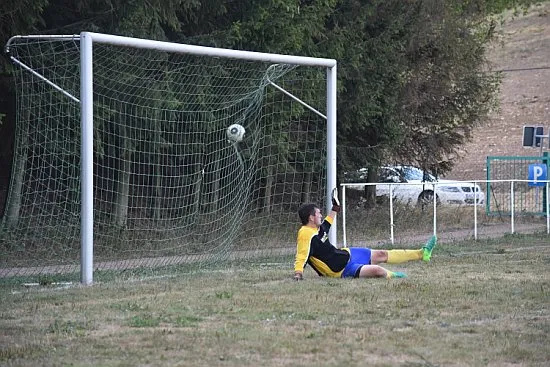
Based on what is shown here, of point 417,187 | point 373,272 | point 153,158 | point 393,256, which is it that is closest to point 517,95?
point 417,187

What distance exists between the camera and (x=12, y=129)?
827 inches

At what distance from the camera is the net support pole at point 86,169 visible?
538 inches

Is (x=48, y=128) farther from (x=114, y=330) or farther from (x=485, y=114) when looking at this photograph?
(x=485, y=114)

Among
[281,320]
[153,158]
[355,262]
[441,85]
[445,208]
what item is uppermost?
[441,85]

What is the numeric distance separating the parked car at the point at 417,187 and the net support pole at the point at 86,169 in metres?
8.19

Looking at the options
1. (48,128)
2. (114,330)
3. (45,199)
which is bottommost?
(114,330)

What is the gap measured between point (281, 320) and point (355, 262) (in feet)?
12.5

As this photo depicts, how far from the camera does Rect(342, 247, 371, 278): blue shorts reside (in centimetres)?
1352

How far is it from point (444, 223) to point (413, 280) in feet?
39.1

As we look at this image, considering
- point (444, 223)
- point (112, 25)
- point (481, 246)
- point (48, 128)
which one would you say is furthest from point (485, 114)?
point (48, 128)

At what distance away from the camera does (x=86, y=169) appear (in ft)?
45.0

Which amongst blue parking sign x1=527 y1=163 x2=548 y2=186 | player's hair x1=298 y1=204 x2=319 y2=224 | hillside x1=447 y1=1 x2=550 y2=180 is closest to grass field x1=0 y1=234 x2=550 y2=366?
player's hair x1=298 y1=204 x2=319 y2=224

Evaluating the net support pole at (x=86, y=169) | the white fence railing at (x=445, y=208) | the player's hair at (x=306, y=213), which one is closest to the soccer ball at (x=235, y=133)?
the white fence railing at (x=445, y=208)

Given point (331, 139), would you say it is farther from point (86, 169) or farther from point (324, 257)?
point (86, 169)
